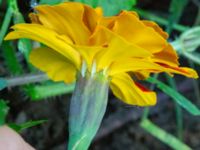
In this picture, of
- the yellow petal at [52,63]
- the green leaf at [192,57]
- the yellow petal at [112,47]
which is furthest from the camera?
the green leaf at [192,57]

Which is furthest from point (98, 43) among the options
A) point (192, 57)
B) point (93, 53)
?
point (192, 57)

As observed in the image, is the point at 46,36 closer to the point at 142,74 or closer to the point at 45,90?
the point at 142,74

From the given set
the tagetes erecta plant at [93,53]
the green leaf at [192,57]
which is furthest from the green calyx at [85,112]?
the green leaf at [192,57]

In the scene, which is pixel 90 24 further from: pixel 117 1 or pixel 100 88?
pixel 117 1

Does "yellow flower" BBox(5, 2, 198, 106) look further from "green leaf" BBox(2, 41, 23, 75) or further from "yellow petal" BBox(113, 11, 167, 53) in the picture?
"green leaf" BBox(2, 41, 23, 75)

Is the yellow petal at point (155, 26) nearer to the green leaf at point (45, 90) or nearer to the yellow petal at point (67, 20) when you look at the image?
the yellow petal at point (67, 20)

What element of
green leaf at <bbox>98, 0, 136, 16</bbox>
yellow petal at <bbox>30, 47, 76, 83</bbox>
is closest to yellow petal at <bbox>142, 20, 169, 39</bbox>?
yellow petal at <bbox>30, 47, 76, 83</bbox>

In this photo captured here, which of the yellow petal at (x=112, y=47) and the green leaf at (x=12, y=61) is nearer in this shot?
the yellow petal at (x=112, y=47)
